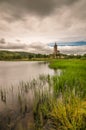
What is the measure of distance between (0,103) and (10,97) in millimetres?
1611

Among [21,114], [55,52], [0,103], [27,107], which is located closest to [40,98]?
[27,107]

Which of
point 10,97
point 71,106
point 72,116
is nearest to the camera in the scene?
point 72,116

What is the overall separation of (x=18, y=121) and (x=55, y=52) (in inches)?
5953

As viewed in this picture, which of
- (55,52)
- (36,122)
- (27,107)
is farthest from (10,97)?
(55,52)

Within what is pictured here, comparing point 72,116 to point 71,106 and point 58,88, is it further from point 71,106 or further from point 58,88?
point 58,88

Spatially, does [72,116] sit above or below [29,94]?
above

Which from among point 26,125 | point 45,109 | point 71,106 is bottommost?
point 26,125

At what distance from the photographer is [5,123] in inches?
330

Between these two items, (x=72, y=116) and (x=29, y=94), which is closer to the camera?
(x=72, y=116)

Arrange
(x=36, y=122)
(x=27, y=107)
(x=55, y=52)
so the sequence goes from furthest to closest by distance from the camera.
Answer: (x=55, y=52) → (x=27, y=107) → (x=36, y=122)

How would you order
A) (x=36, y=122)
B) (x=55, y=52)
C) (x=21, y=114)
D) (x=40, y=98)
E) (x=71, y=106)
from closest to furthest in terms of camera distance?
(x=71, y=106) < (x=36, y=122) < (x=21, y=114) < (x=40, y=98) < (x=55, y=52)

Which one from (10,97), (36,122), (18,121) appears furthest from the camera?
(10,97)

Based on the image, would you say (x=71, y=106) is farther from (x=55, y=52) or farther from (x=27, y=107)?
(x=55, y=52)

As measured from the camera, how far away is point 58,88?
1460 cm
